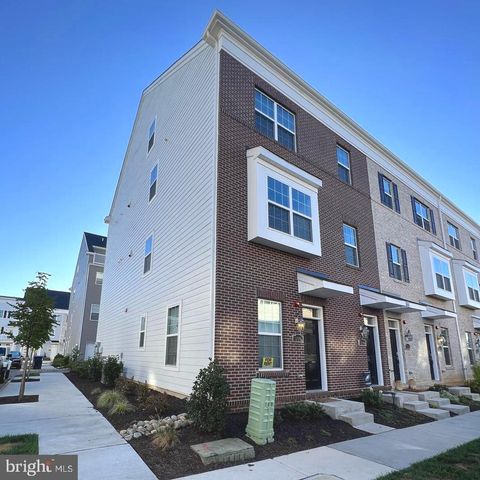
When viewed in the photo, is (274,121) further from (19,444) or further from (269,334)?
(19,444)

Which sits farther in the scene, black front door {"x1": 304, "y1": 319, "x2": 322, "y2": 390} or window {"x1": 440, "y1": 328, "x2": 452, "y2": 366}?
window {"x1": 440, "y1": 328, "x2": 452, "y2": 366}

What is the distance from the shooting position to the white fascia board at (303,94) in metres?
10.4

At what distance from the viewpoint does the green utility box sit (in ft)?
20.6

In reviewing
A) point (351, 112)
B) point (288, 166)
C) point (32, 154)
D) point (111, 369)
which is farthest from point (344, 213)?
point (32, 154)

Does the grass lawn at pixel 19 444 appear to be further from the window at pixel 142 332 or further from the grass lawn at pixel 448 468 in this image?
the window at pixel 142 332

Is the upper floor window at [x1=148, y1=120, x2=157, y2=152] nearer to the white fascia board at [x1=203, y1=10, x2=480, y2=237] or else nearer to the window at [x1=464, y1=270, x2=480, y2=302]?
the white fascia board at [x1=203, y1=10, x2=480, y2=237]

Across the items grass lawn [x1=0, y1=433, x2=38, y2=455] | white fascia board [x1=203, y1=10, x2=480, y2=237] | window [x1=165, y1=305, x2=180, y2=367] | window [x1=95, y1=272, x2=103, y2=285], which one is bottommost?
grass lawn [x1=0, y1=433, x2=38, y2=455]

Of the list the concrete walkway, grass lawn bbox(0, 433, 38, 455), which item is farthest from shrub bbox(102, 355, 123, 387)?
grass lawn bbox(0, 433, 38, 455)

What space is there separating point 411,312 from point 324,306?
6188 millimetres

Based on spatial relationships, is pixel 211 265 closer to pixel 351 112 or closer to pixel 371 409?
pixel 371 409

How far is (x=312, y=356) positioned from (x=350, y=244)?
4.79 m

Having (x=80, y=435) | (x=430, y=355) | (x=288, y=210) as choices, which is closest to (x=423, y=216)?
(x=430, y=355)

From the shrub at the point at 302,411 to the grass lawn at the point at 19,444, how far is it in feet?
16.4

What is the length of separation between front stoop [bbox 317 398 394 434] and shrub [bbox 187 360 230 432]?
10.5ft
